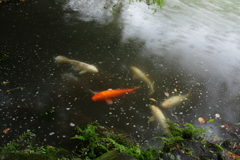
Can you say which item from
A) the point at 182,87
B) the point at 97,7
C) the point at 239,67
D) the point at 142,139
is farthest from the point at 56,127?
the point at 97,7

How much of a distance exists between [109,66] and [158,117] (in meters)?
2.74

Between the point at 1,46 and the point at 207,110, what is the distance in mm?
7821

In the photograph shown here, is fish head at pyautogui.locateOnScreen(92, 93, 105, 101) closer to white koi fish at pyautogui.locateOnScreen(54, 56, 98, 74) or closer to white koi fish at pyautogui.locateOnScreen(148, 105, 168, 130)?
white koi fish at pyautogui.locateOnScreen(54, 56, 98, 74)

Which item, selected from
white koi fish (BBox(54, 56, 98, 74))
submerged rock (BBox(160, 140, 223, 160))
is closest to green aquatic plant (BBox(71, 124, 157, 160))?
submerged rock (BBox(160, 140, 223, 160))

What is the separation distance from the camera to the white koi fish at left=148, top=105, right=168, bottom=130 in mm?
5377

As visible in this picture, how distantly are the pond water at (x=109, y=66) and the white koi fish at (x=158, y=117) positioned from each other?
14 cm

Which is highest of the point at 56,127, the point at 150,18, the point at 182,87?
the point at 150,18

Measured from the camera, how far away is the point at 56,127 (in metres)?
4.89

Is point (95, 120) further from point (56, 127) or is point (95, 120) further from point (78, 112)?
point (56, 127)

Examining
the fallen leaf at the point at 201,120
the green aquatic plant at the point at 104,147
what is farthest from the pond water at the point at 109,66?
the green aquatic plant at the point at 104,147

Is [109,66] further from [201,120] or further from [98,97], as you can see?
[201,120]

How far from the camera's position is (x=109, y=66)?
7141 mm

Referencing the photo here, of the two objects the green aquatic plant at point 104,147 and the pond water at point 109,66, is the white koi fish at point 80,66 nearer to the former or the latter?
the pond water at point 109,66

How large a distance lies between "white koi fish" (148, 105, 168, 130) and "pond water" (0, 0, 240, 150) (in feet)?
0.46
